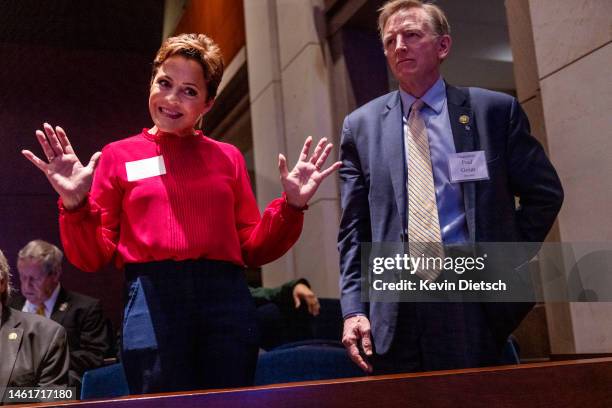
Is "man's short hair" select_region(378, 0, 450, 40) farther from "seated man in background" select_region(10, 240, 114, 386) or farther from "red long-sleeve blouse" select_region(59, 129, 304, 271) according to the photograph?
"seated man in background" select_region(10, 240, 114, 386)

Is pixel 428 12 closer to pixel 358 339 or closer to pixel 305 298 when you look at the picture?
pixel 358 339

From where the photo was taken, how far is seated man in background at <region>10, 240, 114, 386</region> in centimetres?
199

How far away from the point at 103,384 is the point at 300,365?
1.99 ft

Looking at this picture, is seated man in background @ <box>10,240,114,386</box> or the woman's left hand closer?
the woman's left hand

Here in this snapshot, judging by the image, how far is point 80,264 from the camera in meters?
1.62

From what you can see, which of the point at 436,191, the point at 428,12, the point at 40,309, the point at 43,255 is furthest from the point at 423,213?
the point at 40,309

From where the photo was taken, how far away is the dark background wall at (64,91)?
2.03 m

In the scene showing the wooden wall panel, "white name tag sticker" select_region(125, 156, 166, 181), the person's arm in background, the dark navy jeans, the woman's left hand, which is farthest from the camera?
the person's arm in background

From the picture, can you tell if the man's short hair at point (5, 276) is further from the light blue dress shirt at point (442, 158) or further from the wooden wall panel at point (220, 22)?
the light blue dress shirt at point (442, 158)

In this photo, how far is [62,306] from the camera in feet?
6.87

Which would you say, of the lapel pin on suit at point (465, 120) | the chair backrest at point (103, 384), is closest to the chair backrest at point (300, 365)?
the chair backrest at point (103, 384)

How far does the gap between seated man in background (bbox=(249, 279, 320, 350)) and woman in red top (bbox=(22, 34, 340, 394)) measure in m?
1.48

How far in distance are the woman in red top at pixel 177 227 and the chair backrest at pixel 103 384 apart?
557 mm

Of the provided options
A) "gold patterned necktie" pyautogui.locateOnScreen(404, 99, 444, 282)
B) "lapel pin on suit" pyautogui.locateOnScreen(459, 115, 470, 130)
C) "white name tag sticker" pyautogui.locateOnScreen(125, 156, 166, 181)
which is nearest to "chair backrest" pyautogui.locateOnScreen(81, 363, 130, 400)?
"white name tag sticker" pyautogui.locateOnScreen(125, 156, 166, 181)
